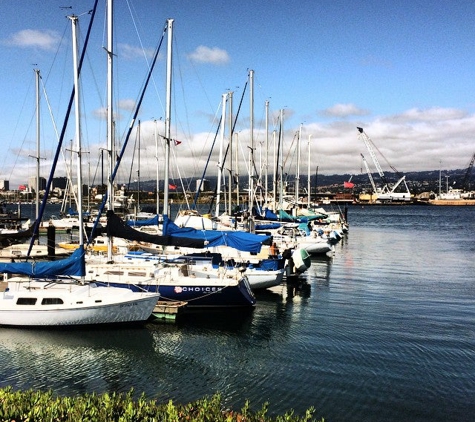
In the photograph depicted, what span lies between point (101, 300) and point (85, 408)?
14.0 metres

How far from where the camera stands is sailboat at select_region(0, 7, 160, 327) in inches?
918

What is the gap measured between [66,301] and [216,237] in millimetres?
11501

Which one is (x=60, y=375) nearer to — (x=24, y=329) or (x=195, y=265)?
(x=24, y=329)

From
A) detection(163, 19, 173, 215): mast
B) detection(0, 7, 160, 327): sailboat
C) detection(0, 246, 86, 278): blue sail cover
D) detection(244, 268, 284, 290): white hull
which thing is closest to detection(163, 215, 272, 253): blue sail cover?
detection(163, 19, 173, 215): mast

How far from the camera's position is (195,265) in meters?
29.6

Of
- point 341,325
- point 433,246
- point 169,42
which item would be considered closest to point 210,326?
point 341,325

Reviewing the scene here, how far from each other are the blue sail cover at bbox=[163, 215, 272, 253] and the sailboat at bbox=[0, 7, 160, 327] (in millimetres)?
7358

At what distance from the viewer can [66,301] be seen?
23.4 metres

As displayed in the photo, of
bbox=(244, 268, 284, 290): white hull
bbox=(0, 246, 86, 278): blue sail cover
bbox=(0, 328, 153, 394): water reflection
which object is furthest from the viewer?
bbox=(244, 268, 284, 290): white hull

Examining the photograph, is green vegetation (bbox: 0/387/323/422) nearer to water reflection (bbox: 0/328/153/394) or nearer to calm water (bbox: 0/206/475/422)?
calm water (bbox: 0/206/475/422)

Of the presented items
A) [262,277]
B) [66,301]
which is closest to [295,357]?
[66,301]

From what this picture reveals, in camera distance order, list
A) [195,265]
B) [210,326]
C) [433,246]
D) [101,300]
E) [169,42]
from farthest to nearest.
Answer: [433,246] → [169,42] → [195,265] → [210,326] → [101,300]

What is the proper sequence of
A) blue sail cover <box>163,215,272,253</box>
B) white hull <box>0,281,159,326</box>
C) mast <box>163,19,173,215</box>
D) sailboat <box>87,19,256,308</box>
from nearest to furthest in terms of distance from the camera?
white hull <box>0,281,159,326</box>
sailboat <box>87,19,256,308</box>
blue sail cover <box>163,215,272,253</box>
mast <box>163,19,173,215</box>

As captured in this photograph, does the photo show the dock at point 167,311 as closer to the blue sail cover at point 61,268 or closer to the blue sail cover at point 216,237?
the blue sail cover at point 61,268
